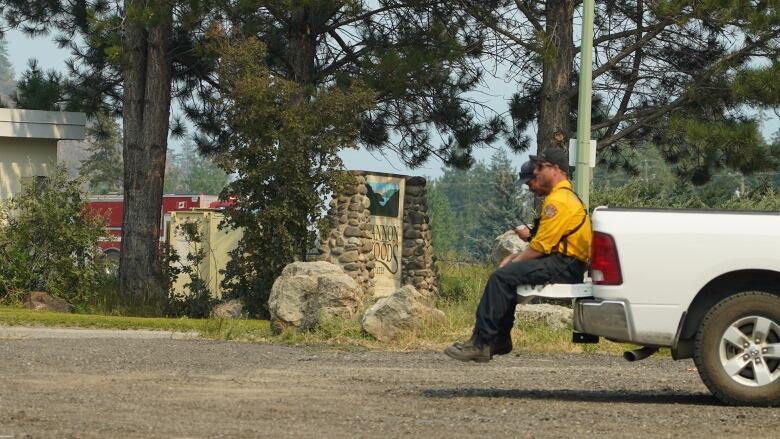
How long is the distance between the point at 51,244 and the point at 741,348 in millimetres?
15633

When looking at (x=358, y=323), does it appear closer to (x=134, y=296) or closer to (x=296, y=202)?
(x=296, y=202)

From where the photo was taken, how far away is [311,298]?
17.4 metres

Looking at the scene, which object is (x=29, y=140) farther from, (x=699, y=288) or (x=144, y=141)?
(x=699, y=288)

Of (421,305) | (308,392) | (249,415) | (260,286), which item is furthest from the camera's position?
(260,286)

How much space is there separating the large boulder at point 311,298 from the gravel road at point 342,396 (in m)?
1.75

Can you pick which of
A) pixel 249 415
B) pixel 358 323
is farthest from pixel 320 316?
pixel 249 415

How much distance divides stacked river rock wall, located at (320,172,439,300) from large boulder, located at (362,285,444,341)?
7.86 m

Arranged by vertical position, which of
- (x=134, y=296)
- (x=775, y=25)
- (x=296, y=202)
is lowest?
(x=134, y=296)

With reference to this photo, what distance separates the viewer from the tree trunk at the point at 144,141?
27.5 m

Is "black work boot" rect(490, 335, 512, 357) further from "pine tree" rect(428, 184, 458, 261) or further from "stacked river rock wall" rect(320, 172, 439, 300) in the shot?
"pine tree" rect(428, 184, 458, 261)

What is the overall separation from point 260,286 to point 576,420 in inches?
545

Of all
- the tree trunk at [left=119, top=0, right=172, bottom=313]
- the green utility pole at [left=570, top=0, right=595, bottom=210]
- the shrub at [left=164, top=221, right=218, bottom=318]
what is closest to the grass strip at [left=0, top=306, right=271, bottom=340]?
the shrub at [left=164, top=221, right=218, bottom=318]

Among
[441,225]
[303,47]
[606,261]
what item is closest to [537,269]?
[606,261]

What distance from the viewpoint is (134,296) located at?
25.4m
